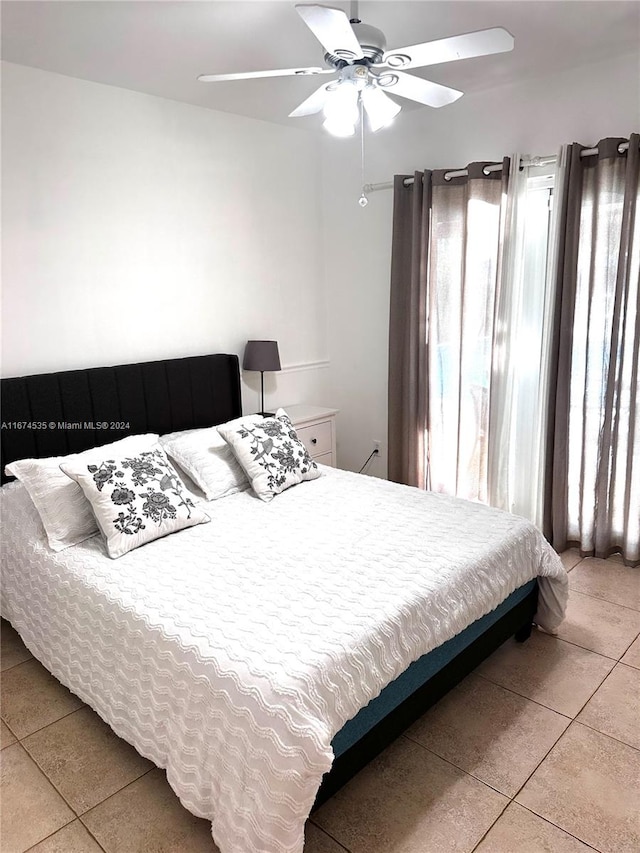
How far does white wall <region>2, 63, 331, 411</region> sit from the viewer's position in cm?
294

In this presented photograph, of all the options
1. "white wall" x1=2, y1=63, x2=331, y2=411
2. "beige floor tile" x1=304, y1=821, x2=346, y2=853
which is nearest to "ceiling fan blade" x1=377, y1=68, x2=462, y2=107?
"white wall" x1=2, y1=63, x2=331, y2=411

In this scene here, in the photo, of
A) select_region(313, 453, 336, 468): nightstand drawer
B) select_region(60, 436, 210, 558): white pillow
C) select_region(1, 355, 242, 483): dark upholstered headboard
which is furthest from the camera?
select_region(313, 453, 336, 468): nightstand drawer

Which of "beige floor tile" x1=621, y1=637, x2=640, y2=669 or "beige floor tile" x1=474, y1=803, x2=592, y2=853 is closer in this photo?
"beige floor tile" x1=474, y1=803, x2=592, y2=853

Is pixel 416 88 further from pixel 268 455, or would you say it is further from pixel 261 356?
pixel 261 356

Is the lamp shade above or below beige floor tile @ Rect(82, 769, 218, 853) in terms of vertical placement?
above

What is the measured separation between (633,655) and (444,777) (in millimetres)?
1136

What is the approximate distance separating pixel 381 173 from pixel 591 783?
364 centimetres

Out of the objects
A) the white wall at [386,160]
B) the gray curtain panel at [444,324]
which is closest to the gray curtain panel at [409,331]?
A: the gray curtain panel at [444,324]

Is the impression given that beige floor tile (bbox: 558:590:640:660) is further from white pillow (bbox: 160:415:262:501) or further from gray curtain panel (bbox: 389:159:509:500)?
white pillow (bbox: 160:415:262:501)

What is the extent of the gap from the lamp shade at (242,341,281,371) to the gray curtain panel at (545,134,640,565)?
5.56 feet

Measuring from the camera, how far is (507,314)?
11.7ft

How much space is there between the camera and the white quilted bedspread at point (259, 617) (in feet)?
5.16

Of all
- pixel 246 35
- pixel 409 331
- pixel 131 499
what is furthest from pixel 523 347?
pixel 131 499

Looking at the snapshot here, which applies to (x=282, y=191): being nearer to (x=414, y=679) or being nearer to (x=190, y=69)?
Answer: (x=190, y=69)
